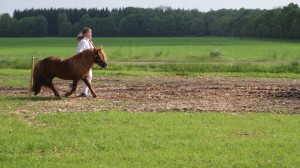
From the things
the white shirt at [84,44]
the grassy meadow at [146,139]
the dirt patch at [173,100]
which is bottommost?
A: the dirt patch at [173,100]

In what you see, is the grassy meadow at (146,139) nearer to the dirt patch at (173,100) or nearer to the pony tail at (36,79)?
the dirt patch at (173,100)

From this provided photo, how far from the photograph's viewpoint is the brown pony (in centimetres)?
1368

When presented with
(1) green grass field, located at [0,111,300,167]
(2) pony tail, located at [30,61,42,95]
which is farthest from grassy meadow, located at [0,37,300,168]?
(2) pony tail, located at [30,61,42,95]

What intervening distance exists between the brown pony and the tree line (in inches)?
4228

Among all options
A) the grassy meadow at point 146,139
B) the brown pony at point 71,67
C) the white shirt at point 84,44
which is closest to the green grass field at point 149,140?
the grassy meadow at point 146,139

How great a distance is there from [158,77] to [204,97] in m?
8.30

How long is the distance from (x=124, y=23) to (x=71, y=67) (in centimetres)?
12925

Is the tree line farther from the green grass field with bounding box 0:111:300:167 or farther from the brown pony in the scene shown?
the green grass field with bounding box 0:111:300:167

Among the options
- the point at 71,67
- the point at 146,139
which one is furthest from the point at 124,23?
the point at 146,139

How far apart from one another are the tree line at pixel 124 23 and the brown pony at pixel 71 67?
107m

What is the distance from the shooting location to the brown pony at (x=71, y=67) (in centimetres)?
1368

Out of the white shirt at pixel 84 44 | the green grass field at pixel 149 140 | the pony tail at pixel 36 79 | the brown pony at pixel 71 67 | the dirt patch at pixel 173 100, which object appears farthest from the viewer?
the white shirt at pixel 84 44

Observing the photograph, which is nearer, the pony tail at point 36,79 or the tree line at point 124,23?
the pony tail at point 36,79

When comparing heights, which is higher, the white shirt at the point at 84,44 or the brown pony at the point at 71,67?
the white shirt at the point at 84,44
